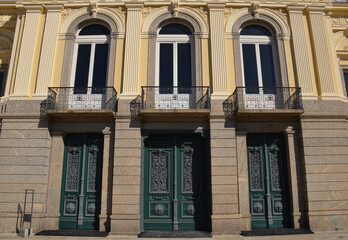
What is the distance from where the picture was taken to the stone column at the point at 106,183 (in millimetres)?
9875

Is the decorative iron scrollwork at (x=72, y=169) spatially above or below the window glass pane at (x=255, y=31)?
below

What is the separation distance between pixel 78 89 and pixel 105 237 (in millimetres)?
5531

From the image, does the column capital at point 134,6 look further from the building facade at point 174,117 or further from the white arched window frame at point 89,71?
the white arched window frame at point 89,71

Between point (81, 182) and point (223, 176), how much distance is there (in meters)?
5.07

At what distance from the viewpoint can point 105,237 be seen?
30.5 feet

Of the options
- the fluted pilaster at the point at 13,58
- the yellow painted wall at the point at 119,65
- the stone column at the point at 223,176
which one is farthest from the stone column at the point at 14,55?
the stone column at the point at 223,176

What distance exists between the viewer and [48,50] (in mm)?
11391

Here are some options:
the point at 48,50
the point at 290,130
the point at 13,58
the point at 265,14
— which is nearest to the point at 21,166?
the point at 13,58

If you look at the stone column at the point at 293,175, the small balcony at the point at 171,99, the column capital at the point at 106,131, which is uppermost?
the small balcony at the point at 171,99

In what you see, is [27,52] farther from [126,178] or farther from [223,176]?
[223,176]

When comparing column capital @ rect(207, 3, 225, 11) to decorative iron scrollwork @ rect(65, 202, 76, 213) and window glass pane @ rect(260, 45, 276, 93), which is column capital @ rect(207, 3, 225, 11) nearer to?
window glass pane @ rect(260, 45, 276, 93)

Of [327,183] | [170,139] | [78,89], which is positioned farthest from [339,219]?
[78,89]

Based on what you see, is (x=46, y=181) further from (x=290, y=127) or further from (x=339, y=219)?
(x=339, y=219)

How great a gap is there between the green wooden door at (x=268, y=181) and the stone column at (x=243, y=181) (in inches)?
12.1
